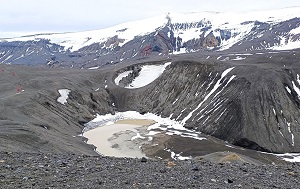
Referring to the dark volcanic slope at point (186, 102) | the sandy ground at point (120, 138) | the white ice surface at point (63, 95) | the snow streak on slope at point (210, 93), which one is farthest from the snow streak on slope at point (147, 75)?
the snow streak on slope at point (210, 93)

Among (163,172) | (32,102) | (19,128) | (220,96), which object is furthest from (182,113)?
(163,172)

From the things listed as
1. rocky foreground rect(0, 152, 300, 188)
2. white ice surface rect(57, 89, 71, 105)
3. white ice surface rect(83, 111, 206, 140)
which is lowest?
white ice surface rect(83, 111, 206, 140)

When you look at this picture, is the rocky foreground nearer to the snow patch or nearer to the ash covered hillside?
the ash covered hillside

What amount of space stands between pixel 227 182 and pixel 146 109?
285ft

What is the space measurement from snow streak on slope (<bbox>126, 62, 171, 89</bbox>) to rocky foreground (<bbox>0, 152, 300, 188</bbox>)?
332ft

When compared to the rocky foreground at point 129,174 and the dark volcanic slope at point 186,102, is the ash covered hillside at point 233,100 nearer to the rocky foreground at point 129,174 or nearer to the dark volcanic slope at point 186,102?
the dark volcanic slope at point 186,102

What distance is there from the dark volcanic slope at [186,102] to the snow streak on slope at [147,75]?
237 inches

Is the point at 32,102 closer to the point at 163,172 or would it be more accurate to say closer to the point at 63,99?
the point at 63,99

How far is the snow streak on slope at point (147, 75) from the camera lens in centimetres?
11825

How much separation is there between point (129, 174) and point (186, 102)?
8023 cm

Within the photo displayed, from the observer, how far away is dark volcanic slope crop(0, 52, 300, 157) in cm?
6506

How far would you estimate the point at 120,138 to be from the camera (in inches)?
2906

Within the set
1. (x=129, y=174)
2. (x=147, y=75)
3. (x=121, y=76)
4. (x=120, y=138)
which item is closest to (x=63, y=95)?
(x=120, y=138)

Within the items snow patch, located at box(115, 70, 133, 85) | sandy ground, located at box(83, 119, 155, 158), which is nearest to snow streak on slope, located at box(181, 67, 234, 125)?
sandy ground, located at box(83, 119, 155, 158)
